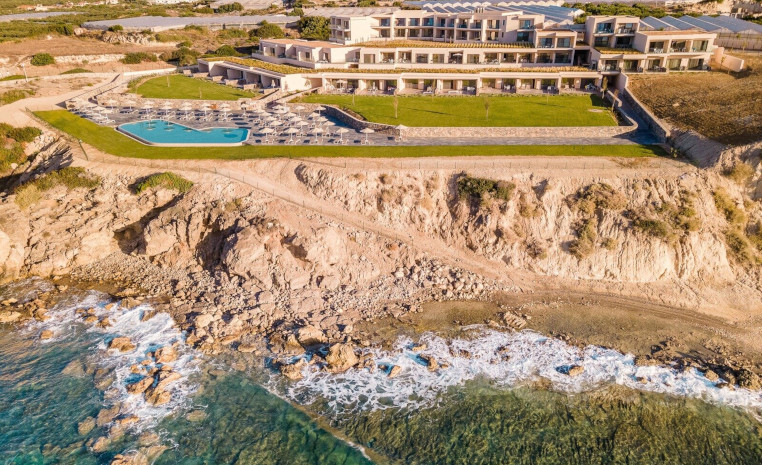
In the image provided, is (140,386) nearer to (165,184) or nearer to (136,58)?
(165,184)

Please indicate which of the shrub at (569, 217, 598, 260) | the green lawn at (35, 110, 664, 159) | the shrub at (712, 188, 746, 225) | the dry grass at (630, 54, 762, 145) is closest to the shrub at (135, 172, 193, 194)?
the green lawn at (35, 110, 664, 159)

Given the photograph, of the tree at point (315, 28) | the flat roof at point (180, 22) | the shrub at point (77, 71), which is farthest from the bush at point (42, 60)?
the tree at point (315, 28)

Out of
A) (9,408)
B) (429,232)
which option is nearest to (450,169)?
(429,232)

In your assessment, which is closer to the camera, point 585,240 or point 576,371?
point 576,371

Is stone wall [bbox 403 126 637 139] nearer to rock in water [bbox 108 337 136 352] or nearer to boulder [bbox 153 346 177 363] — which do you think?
boulder [bbox 153 346 177 363]

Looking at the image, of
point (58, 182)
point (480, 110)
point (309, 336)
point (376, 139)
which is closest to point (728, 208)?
point (480, 110)

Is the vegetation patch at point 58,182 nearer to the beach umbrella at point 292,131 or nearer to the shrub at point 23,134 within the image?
the shrub at point 23,134
